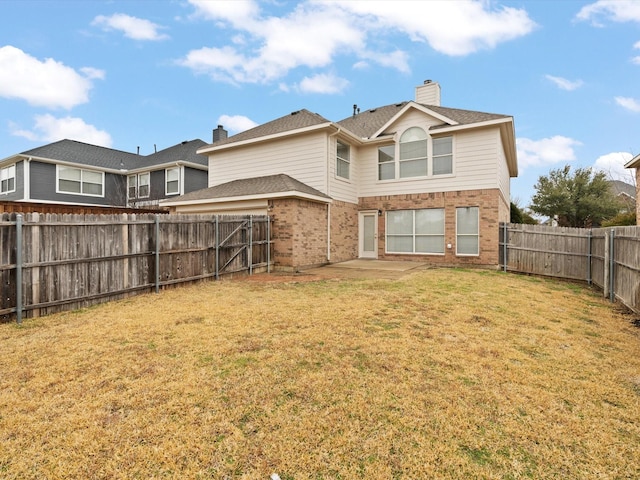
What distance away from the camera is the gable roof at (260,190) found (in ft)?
37.4

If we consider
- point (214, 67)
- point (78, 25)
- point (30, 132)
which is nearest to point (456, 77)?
point (214, 67)

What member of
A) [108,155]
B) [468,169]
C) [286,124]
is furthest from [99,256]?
[108,155]

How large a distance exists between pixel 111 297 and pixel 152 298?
77 centimetres

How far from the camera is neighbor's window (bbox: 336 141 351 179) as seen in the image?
45.7 feet

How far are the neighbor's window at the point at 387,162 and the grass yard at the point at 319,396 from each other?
32.5 ft

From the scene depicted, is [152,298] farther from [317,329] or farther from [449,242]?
[449,242]

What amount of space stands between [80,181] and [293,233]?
18626 millimetres

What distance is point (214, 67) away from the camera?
18266 mm

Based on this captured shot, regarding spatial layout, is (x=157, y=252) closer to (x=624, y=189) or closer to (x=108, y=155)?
(x=108, y=155)

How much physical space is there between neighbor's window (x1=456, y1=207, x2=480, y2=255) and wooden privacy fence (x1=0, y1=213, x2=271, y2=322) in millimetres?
8864

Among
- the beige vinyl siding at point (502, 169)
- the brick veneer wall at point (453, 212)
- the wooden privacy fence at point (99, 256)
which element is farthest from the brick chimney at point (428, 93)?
the wooden privacy fence at point (99, 256)

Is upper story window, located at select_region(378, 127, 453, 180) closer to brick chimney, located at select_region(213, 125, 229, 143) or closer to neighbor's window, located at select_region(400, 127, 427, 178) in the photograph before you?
neighbor's window, located at select_region(400, 127, 427, 178)

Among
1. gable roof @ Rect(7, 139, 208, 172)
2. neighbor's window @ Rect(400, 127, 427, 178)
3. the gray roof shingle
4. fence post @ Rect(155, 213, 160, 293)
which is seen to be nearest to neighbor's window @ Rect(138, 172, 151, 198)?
gable roof @ Rect(7, 139, 208, 172)

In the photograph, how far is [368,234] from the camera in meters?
15.4
